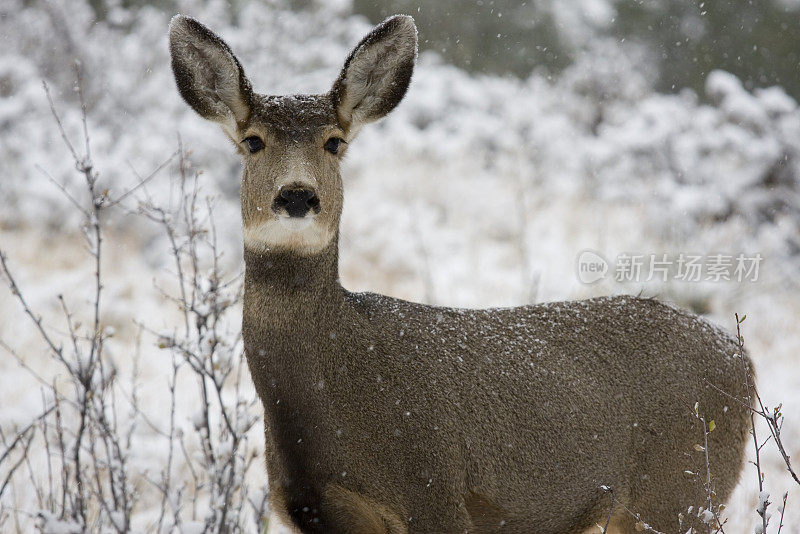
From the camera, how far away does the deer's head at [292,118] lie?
3.19 meters

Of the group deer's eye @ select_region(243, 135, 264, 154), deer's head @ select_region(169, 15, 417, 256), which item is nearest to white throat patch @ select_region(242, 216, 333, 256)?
deer's head @ select_region(169, 15, 417, 256)

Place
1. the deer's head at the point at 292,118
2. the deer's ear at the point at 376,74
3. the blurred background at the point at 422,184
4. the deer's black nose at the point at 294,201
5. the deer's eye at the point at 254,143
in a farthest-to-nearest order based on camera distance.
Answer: the blurred background at the point at 422,184 → the deer's ear at the point at 376,74 → the deer's eye at the point at 254,143 → the deer's head at the point at 292,118 → the deer's black nose at the point at 294,201

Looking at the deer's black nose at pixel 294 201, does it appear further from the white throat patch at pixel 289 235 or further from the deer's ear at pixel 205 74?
the deer's ear at pixel 205 74

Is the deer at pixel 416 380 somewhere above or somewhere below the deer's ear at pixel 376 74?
below

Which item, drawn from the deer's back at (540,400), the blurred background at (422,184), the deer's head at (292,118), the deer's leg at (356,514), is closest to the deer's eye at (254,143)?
the deer's head at (292,118)

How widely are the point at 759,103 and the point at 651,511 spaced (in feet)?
34.8

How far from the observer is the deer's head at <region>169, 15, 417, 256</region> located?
126 inches

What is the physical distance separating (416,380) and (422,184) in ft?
37.1

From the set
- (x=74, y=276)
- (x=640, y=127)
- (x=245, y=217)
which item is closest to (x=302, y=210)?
(x=245, y=217)

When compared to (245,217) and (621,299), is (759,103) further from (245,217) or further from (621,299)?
(245,217)

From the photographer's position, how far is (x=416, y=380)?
3334mm

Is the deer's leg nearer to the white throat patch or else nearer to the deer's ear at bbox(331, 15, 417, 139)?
the white throat patch

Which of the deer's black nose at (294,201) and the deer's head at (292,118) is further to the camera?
the deer's head at (292,118)

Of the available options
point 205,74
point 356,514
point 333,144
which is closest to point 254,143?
point 333,144
